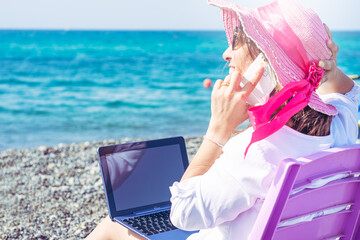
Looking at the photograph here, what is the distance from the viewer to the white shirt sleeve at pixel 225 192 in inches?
55.3

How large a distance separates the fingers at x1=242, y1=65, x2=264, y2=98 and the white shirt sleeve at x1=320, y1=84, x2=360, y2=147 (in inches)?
11.5

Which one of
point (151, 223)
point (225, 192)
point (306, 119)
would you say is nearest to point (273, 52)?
point (306, 119)

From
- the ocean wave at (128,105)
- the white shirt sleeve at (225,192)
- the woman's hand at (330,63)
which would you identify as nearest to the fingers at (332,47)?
the woman's hand at (330,63)

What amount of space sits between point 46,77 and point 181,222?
1999cm

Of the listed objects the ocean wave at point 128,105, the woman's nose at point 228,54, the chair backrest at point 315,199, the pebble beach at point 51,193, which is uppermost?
the ocean wave at point 128,105

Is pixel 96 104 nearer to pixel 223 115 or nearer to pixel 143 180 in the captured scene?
pixel 143 180

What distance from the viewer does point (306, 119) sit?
1.52 m

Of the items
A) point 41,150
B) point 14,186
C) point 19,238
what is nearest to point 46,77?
point 41,150

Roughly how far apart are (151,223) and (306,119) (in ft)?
3.00

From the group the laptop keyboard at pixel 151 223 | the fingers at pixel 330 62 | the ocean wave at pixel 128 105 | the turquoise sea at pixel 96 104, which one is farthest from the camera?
the ocean wave at pixel 128 105

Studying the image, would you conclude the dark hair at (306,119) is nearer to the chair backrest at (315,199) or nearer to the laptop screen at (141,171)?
the chair backrest at (315,199)

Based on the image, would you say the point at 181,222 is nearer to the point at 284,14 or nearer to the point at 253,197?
the point at 253,197

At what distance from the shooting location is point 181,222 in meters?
1.49

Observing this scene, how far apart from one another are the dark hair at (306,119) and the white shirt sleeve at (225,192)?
7.2 inches
